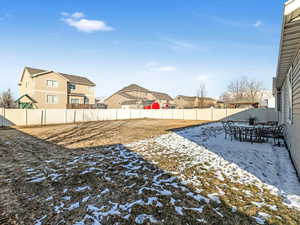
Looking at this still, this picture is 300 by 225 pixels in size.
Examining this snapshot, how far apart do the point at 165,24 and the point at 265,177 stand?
14142mm

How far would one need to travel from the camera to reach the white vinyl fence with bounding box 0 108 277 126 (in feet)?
46.4

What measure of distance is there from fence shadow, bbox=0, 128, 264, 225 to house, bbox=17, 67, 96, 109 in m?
21.2

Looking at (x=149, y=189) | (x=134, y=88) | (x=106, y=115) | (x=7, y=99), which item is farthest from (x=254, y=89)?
(x=7, y=99)

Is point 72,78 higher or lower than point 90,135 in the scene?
higher

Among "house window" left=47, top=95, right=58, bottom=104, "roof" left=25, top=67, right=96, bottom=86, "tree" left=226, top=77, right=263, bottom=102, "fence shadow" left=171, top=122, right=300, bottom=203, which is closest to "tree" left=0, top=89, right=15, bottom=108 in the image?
"roof" left=25, top=67, right=96, bottom=86

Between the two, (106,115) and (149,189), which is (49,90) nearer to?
(106,115)

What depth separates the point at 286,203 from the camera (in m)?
2.59

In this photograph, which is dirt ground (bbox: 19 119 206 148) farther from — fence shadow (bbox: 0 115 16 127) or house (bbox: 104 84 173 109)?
house (bbox: 104 84 173 109)

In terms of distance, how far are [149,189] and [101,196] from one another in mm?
895

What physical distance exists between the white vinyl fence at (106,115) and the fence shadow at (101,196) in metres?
12.2

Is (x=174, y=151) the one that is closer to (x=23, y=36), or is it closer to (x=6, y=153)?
(x=6, y=153)

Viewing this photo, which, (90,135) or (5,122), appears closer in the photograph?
(90,135)

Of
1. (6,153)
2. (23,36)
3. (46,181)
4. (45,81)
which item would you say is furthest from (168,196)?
(45,81)

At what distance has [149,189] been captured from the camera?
9.98ft
